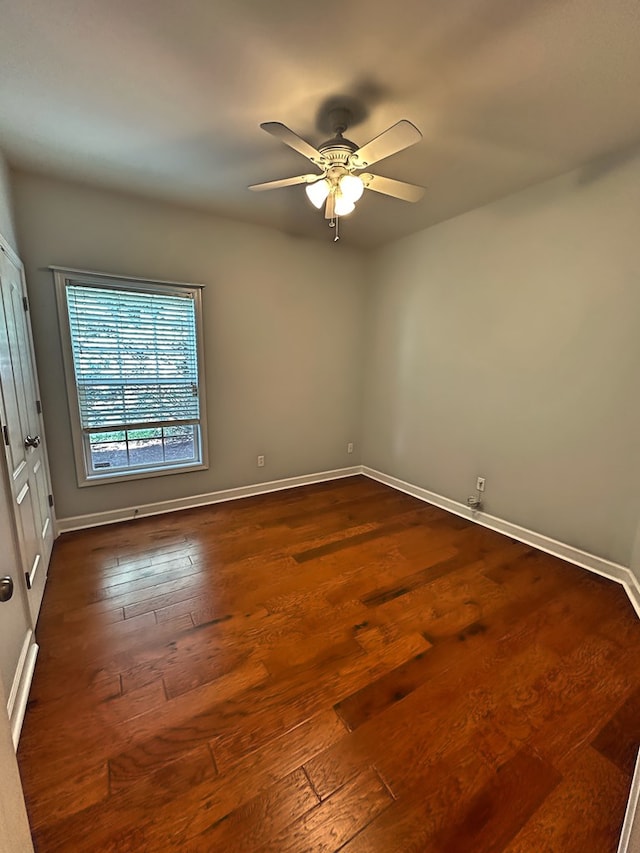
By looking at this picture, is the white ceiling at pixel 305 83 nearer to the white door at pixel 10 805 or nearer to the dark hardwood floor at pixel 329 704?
the white door at pixel 10 805

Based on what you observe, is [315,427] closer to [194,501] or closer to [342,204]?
[194,501]

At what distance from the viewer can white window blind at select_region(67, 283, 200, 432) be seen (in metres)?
2.75

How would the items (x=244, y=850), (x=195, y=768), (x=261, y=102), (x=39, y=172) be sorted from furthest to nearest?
(x=39, y=172), (x=261, y=102), (x=195, y=768), (x=244, y=850)

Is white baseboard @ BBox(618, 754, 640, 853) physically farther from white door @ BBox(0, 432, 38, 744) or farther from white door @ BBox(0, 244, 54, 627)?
white door @ BBox(0, 244, 54, 627)

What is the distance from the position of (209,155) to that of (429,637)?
10.2 feet

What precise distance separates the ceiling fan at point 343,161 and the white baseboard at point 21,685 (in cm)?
250

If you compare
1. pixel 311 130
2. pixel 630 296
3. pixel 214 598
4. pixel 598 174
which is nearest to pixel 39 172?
pixel 311 130

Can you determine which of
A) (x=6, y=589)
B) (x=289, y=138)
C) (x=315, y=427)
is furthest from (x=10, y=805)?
(x=315, y=427)

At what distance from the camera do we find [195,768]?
1.21m

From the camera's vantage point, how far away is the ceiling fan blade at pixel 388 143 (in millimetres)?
1471

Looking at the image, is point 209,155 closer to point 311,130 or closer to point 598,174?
point 311,130

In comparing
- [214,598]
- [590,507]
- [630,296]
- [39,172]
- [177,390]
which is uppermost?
[39,172]

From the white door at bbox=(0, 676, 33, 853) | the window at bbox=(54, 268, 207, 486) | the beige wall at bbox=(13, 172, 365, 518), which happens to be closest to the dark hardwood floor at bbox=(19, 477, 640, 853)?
the white door at bbox=(0, 676, 33, 853)

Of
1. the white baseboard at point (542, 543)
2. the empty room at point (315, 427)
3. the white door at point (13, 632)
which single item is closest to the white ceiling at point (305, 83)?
the empty room at point (315, 427)
